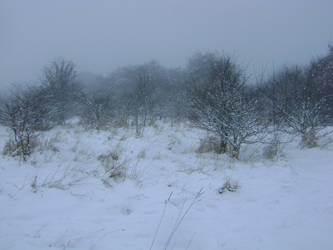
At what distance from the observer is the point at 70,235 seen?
1.42 m

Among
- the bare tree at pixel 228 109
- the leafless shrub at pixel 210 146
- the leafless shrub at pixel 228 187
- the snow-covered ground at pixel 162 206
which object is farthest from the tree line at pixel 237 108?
the leafless shrub at pixel 228 187

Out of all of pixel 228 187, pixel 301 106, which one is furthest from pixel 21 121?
pixel 301 106

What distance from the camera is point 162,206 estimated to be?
6.51 feet

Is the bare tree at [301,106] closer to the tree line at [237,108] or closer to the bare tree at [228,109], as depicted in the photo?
the tree line at [237,108]

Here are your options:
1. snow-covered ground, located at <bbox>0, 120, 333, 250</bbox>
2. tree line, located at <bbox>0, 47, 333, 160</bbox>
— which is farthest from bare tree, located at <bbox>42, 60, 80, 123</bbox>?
snow-covered ground, located at <bbox>0, 120, 333, 250</bbox>

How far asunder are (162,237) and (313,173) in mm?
3092

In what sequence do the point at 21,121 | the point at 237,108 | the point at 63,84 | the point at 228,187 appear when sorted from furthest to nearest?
the point at 63,84 < the point at 237,108 < the point at 21,121 < the point at 228,187

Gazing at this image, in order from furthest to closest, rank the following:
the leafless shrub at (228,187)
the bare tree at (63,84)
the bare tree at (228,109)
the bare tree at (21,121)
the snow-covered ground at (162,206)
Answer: the bare tree at (63,84) < the bare tree at (228,109) < the bare tree at (21,121) < the leafless shrub at (228,187) < the snow-covered ground at (162,206)

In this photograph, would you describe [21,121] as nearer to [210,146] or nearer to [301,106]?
[210,146]

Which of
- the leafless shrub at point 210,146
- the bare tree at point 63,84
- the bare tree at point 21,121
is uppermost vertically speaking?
the bare tree at point 63,84

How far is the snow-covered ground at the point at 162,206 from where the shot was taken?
1438 mm

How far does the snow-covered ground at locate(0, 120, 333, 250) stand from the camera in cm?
144

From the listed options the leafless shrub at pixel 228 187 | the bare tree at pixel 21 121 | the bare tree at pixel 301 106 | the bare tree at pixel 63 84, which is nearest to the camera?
the leafless shrub at pixel 228 187

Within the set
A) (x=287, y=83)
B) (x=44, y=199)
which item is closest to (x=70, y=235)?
(x=44, y=199)
